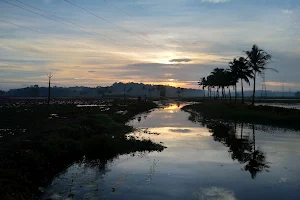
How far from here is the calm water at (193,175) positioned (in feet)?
44.0

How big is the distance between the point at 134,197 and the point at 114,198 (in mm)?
941

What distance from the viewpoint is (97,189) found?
546 inches

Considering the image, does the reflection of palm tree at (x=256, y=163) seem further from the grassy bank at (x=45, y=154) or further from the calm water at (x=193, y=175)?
the grassy bank at (x=45, y=154)

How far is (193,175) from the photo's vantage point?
1655 centimetres

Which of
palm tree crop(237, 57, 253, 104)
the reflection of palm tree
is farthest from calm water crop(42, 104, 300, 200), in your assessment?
palm tree crop(237, 57, 253, 104)

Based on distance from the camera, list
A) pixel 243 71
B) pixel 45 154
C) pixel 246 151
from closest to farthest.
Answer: pixel 45 154
pixel 246 151
pixel 243 71

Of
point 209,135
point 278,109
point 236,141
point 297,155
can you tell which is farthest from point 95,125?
point 278,109

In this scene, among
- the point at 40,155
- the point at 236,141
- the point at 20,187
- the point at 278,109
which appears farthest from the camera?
the point at 278,109

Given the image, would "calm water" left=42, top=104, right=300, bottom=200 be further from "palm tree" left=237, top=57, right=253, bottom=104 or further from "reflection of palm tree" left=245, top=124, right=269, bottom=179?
"palm tree" left=237, top=57, right=253, bottom=104

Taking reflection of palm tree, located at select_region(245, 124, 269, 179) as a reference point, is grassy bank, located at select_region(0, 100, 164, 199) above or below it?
above

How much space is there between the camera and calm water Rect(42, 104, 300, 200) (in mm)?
13406

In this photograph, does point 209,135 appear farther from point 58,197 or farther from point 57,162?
point 58,197

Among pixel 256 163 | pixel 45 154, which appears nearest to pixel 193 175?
pixel 256 163

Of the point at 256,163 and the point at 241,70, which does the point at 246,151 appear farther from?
the point at 241,70
